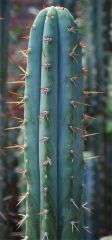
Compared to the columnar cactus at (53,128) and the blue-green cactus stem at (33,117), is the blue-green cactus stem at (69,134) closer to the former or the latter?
the columnar cactus at (53,128)

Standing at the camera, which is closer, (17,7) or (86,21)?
(86,21)

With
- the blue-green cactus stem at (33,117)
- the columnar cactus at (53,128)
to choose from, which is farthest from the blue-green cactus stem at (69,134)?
the blue-green cactus stem at (33,117)

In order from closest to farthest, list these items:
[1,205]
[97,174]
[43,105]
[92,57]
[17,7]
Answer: [43,105] < [1,205] < [97,174] < [92,57] < [17,7]

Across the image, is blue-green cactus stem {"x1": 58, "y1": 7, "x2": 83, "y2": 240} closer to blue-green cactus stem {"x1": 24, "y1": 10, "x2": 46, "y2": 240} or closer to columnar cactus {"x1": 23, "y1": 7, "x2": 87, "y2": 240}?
columnar cactus {"x1": 23, "y1": 7, "x2": 87, "y2": 240}

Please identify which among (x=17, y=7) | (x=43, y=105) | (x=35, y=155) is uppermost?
(x=17, y=7)

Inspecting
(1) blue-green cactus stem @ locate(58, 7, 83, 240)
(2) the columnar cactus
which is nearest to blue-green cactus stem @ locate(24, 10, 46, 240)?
(2) the columnar cactus

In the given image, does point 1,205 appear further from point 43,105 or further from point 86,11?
point 86,11

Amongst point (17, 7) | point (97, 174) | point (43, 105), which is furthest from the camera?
point (17, 7)

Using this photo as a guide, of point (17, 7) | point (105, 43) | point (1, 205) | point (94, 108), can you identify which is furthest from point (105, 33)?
point (17, 7)
